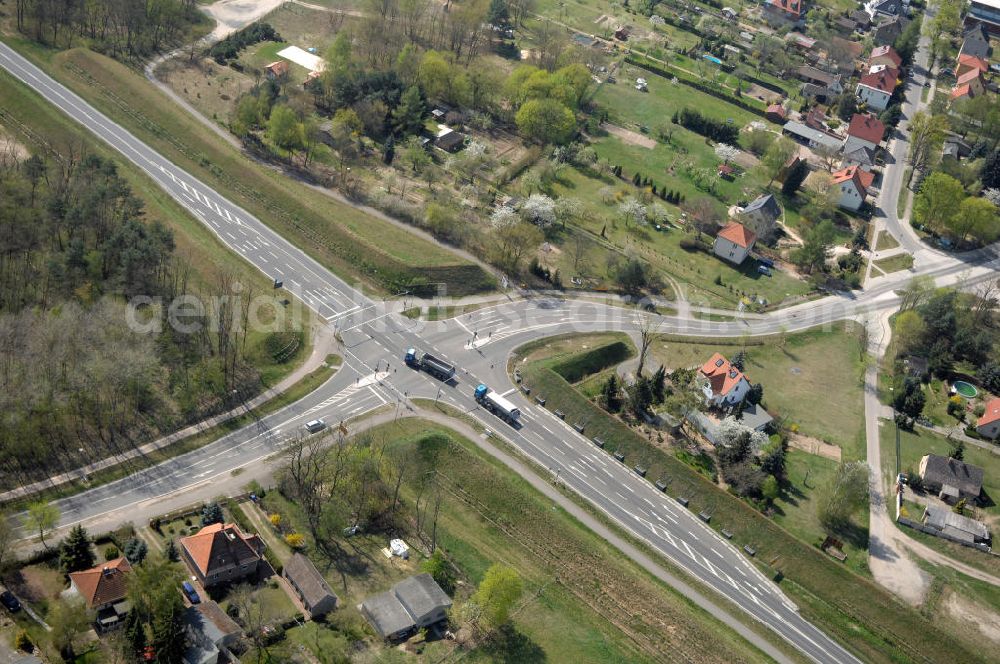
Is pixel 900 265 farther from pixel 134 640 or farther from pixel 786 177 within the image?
pixel 134 640

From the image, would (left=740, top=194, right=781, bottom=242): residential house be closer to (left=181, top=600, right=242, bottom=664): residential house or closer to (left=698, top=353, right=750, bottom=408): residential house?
(left=698, top=353, right=750, bottom=408): residential house

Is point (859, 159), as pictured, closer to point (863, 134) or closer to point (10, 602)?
point (863, 134)

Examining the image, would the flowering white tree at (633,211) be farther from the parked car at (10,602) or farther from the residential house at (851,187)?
the parked car at (10,602)

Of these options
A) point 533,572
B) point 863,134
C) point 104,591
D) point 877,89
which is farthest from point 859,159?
point 104,591

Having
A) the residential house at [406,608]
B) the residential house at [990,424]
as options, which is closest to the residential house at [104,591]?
the residential house at [406,608]

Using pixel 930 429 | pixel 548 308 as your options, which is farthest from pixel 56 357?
pixel 930 429

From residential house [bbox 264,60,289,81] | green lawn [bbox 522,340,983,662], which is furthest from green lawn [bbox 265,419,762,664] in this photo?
residential house [bbox 264,60,289,81]
